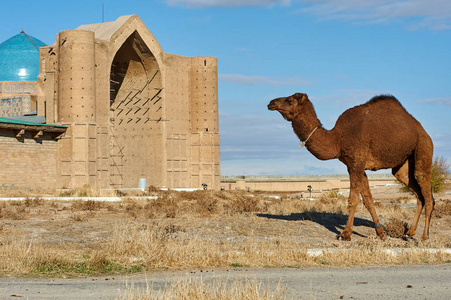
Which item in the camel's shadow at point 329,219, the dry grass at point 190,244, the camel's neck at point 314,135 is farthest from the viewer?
the camel's shadow at point 329,219

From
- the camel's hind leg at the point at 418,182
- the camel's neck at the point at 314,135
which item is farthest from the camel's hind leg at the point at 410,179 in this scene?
the camel's neck at the point at 314,135

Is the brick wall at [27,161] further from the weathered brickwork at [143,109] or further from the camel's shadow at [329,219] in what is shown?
the camel's shadow at [329,219]

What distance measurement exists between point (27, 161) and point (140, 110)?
819 inches

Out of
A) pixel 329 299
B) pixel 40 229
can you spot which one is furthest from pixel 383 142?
pixel 40 229

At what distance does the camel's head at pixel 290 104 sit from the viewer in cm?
1335

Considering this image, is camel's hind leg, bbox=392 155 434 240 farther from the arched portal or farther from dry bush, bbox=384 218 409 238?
the arched portal

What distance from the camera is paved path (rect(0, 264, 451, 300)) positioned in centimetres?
761

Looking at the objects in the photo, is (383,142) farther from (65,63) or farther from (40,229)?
(65,63)

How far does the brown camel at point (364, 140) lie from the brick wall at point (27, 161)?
32660 millimetres

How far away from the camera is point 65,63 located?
5194 cm

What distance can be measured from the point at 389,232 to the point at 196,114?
165ft

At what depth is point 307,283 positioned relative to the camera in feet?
28.0

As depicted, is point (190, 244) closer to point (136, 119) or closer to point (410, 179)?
point (410, 179)

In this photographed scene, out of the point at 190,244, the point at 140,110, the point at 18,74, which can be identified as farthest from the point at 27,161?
the point at 190,244
